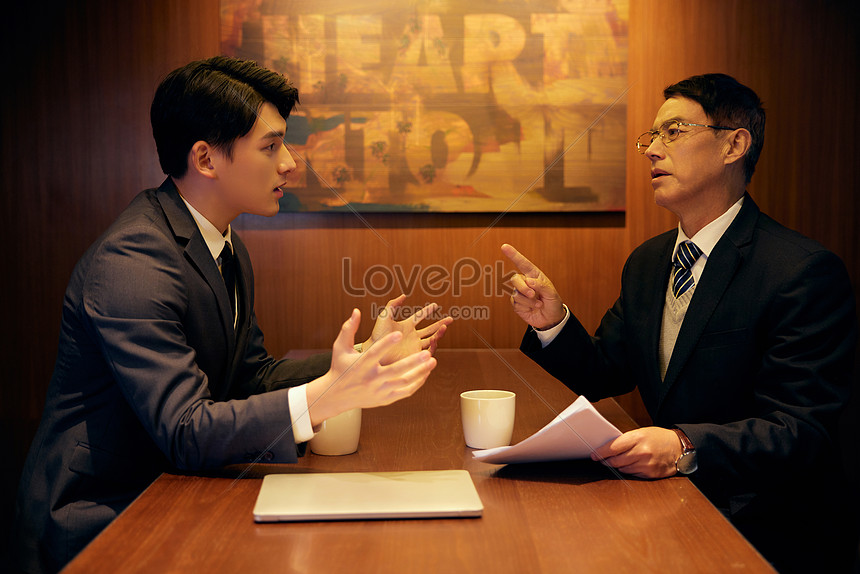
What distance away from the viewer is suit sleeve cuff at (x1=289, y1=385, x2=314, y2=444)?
1166 millimetres

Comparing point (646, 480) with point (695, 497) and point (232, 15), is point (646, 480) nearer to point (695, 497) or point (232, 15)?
point (695, 497)

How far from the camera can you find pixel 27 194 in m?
2.81

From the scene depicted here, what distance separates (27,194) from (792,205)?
10.2ft

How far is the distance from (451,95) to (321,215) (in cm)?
71

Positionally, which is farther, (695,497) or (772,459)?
(772,459)

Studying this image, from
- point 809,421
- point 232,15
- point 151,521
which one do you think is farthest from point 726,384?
point 232,15

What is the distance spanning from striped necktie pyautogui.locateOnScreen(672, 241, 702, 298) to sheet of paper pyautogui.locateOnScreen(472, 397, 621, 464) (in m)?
0.79

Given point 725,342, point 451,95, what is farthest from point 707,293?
point 451,95

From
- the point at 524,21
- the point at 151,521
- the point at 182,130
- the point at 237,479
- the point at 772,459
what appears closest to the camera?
the point at 151,521

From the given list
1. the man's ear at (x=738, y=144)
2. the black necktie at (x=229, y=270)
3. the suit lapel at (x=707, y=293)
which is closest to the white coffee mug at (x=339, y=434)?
the black necktie at (x=229, y=270)

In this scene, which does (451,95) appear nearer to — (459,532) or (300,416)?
(300,416)

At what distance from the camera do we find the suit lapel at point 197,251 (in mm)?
1418

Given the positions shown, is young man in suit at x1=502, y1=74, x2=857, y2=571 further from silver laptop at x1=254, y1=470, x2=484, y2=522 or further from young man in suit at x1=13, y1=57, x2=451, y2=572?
young man in suit at x1=13, y1=57, x2=451, y2=572

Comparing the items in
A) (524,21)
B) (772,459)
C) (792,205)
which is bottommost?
(772,459)
